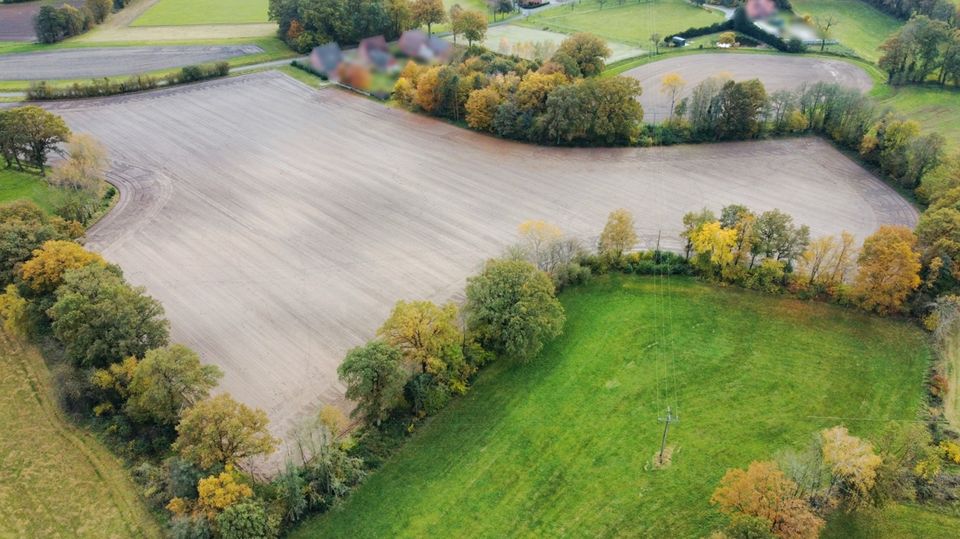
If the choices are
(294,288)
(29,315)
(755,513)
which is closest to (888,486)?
(755,513)

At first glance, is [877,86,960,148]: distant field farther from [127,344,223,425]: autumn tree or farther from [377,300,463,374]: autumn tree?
[127,344,223,425]: autumn tree

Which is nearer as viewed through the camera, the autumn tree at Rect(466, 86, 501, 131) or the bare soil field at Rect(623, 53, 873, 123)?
the autumn tree at Rect(466, 86, 501, 131)

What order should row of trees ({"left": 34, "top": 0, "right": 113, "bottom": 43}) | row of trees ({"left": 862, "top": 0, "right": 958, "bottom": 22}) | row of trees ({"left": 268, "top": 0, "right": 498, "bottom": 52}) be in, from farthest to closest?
row of trees ({"left": 34, "top": 0, "right": 113, "bottom": 43}) → row of trees ({"left": 268, "top": 0, "right": 498, "bottom": 52}) → row of trees ({"left": 862, "top": 0, "right": 958, "bottom": 22})

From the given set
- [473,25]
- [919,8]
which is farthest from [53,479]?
[919,8]

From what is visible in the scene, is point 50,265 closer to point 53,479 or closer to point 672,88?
point 53,479

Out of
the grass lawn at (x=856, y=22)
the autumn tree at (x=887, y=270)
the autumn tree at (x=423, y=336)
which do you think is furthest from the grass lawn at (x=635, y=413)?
the grass lawn at (x=856, y=22)

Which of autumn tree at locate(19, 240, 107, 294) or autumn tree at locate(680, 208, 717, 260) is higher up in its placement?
autumn tree at locate(680, 208, 717, 260)

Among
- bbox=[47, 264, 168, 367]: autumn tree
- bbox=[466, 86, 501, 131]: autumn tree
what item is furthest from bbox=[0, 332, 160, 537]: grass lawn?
bbox=[466, 86, 501, 131]: autumn tree
